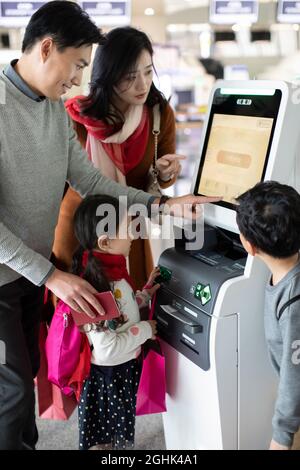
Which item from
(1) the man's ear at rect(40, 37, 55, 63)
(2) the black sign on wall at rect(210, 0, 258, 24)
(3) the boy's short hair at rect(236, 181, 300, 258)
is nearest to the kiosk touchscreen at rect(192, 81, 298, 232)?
(3) the boy's short hair at rect(236, 181, 300, 258)

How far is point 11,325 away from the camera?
156 cm

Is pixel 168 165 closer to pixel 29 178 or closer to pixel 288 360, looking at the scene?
pixel 29 178

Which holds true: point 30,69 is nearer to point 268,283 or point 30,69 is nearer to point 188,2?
point 268,283

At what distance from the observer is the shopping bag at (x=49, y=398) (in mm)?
2004

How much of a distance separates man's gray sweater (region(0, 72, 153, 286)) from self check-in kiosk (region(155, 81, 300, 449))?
1.53 ft

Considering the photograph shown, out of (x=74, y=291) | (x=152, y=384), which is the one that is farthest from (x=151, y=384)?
(x=74, y=291)

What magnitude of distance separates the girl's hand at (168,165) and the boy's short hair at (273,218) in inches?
29.1

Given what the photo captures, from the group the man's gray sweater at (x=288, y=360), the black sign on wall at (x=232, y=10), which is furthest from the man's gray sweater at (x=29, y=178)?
the black sign on wall at (x=232, y=10)

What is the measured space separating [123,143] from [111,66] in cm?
31

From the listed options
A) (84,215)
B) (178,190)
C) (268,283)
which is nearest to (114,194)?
(84,215)

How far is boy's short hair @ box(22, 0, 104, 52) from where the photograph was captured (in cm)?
147

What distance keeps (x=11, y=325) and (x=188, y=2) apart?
9.17 meters

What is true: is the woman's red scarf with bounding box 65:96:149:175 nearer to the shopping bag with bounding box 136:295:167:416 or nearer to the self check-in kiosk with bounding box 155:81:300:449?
the self check-in kiosk with bounding box 155:81:300:449

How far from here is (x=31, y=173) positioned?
62.2 inches
